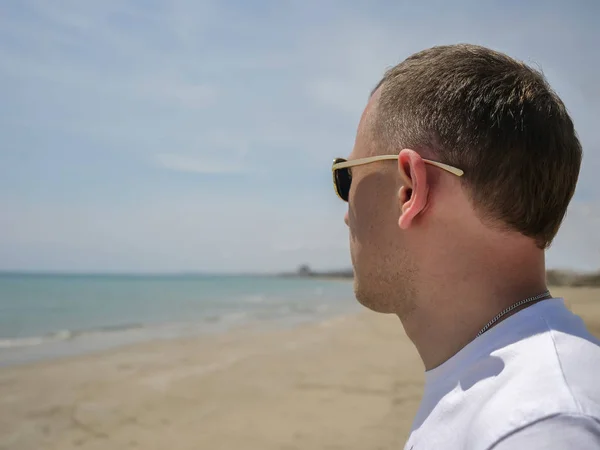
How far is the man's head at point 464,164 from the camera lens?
1.39 metres

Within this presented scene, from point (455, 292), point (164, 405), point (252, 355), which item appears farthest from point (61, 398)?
point (455, 292)

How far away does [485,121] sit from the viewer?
4.58 feet

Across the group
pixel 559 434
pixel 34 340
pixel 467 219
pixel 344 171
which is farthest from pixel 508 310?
pixel 34 340

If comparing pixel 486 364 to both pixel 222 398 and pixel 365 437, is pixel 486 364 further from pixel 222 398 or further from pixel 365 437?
pixel 222 398

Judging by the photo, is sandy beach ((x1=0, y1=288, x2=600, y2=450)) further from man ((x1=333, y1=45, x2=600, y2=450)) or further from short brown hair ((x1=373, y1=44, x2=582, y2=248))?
short brown hair ((x1=373, y1=44, x2=582, y2=248))

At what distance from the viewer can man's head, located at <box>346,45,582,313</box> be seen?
1.39 m

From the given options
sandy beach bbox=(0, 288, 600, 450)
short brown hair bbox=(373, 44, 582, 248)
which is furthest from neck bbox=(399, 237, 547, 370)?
sandy beach bbox=(0, 288, 600, 450)

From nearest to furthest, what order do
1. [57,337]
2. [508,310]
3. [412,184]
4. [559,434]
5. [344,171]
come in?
1. [559,434]
2. [508,310]
3. [412,184]
4. [344,171]
5. [57,337]

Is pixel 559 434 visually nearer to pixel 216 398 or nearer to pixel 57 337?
pixel 216 398

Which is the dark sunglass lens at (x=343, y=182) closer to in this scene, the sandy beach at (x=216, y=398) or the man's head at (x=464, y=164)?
the man's head at (x=464, y=164)

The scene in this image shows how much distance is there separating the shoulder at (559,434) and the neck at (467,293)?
47cm

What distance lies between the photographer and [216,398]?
690cm

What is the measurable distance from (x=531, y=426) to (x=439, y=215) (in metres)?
0.68

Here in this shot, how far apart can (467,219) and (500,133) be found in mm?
251
